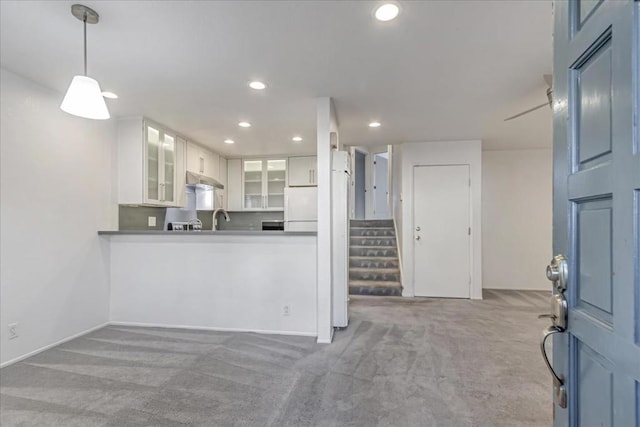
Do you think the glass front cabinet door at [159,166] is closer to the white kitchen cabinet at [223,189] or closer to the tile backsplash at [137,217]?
the tile backsplash at [137,217]

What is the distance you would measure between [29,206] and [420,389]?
341 cm

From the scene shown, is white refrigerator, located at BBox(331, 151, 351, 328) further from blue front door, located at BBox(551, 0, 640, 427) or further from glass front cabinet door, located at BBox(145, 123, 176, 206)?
blue front door, located at BBox(551, 0, 640, 427)

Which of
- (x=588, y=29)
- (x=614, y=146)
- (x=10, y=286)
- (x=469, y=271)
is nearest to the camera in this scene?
(x=614, y=146)

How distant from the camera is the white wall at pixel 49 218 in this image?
253 cm

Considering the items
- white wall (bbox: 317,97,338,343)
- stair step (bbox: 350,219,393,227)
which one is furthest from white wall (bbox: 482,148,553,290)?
white wall (bbox: 317,97,338,343)

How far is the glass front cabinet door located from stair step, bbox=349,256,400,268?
3.07 m

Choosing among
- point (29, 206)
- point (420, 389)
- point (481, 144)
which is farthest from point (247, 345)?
point (481, 144)

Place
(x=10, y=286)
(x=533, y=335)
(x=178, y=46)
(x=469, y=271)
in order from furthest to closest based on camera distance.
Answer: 1. (x=469, y=271)
2. (x=533, y=335)
3. (x=10, y=286)
4. (x=178, y=46)

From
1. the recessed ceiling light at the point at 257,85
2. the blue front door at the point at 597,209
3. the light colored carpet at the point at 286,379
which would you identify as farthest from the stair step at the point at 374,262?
the blue front door at the point at 597,209

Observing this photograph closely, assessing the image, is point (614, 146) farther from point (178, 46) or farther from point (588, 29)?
point (178, 46)

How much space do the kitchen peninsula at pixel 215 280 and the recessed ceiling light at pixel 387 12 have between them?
1.92 meters

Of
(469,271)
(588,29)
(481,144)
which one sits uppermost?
(481,144)

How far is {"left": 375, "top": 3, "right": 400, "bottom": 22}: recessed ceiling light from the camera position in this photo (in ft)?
5.77

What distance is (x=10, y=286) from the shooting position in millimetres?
2531
